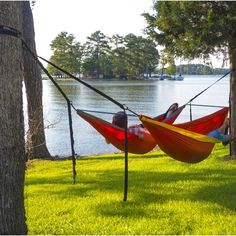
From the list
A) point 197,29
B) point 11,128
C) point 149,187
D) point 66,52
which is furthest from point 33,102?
point 66,52

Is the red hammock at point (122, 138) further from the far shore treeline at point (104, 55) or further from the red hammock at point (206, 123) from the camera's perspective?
the far shore treeline at point (104, 55)

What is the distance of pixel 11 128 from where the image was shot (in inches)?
88.8

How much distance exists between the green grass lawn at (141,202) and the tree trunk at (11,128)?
0.85 m

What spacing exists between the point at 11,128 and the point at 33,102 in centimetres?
639

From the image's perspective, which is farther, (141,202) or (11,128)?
(141,202)

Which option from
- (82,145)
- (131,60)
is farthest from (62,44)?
(82,145)

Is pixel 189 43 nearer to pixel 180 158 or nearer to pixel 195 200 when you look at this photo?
pixel 180 158

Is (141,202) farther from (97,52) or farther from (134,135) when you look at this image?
(97,52)

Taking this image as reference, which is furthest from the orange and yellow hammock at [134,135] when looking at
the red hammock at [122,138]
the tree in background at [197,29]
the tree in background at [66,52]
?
the tree in background at [66,52]

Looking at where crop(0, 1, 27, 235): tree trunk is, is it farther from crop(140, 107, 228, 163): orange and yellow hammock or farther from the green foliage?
the green foliage

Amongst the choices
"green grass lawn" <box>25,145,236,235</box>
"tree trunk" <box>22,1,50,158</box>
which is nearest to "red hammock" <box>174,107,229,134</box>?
"green grass lawn" <box>25,145,236,235</box>

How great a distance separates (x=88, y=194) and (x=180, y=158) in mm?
907

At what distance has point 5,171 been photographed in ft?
7.39

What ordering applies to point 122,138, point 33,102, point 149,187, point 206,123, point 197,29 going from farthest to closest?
point 33,102 < point 206,123 < point 197,29 < point 122,138 < point 149,187
